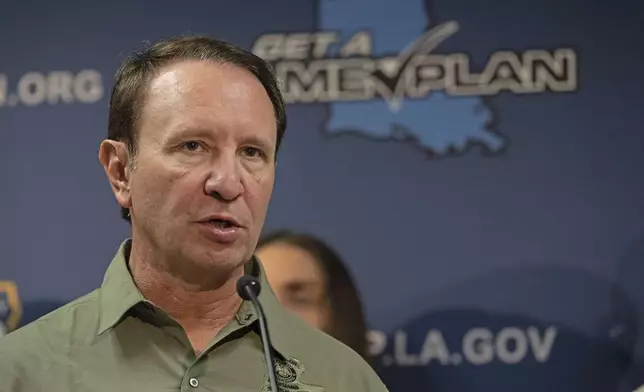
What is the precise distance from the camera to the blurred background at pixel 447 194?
2.26 m

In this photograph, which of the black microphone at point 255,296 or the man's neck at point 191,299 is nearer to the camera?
the black microphone at point 255,296

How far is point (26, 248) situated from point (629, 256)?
143cm

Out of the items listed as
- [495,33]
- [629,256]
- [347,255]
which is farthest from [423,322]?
[495,33]

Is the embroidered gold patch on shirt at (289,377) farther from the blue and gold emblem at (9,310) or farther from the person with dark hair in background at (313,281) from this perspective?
the blue and gold emblem at (9,310)

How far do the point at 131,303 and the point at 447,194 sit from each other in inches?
46.2

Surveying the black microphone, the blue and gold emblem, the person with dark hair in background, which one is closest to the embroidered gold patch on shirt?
the black microphone

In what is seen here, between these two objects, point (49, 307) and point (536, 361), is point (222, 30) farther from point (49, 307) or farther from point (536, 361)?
point (536, 361)

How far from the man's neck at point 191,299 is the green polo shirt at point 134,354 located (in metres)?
0.02

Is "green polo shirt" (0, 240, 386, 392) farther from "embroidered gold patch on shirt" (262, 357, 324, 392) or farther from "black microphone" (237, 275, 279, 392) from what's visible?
"black microphone" (237, 275, 279, 392)

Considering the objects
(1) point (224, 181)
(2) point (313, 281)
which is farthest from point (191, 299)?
(2) point (313, 281)

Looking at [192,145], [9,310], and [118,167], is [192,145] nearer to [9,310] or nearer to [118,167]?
[118,167]

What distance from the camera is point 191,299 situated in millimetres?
1312

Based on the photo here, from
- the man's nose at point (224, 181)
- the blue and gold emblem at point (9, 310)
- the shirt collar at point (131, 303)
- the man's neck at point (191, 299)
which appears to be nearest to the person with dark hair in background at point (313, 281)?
the blue and gold emblem at point (9, 310)

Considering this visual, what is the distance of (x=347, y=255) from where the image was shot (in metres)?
2.33
